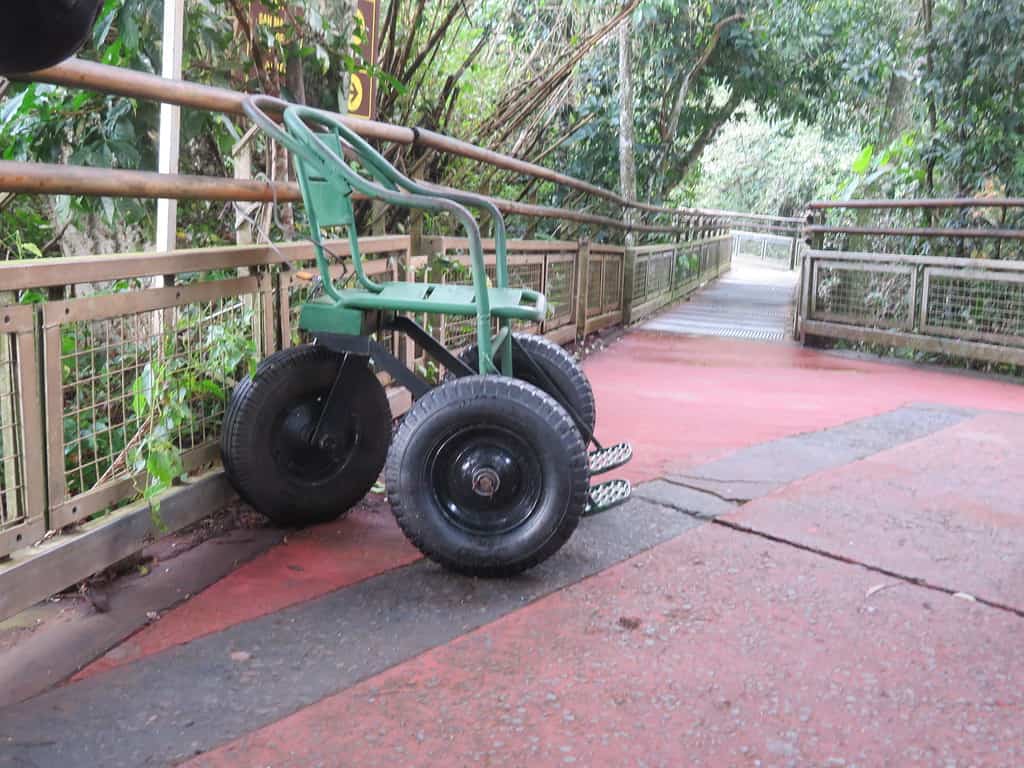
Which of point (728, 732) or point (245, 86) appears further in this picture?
point (245, 86)

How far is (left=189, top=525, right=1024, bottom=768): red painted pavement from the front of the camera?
1688mm

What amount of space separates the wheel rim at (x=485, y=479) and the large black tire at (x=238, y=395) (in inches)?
22.2

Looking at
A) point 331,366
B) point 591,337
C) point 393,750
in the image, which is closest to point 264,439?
point 331,366

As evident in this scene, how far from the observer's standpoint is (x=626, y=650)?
2.09 meters

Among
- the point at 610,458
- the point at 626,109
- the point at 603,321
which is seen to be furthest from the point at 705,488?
the point at 626,109

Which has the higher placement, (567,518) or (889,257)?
(889,257)

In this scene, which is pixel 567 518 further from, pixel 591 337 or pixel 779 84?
pixel 779 84

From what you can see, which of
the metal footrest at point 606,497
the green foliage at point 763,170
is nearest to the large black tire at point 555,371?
the metal footrest at point 606,497

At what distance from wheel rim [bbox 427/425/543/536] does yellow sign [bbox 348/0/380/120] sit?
1736 millimetres

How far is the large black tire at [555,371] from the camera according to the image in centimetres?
310

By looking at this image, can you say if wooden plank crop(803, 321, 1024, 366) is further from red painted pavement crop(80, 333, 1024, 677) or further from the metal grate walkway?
the metal grate walkway

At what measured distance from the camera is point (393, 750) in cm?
167

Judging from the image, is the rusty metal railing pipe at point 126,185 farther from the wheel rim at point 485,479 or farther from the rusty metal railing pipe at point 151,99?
the wheel rim at point 485,479

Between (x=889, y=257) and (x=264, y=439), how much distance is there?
241 inches
